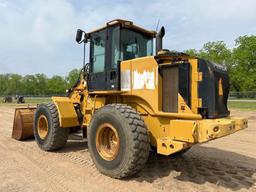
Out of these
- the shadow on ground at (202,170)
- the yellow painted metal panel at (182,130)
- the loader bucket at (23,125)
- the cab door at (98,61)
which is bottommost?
the shadow on ground at (202,170)

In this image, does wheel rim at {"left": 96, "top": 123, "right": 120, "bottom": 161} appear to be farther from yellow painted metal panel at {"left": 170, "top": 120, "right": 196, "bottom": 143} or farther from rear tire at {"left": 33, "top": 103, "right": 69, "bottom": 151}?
rear tire at {"left": 33, "top": 103, "right": 69, "bottom": 151}

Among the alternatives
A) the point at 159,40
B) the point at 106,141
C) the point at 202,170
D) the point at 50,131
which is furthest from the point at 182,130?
the point at 50,131

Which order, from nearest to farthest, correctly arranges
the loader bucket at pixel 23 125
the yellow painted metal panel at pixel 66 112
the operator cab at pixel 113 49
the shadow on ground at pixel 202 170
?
1. the shadow on ground at pixel 202 170
2. the operator cab at pixel 113 49
3. the yellow painted metal panel at pixel 66 112
4. the loader bucket at pixel 23 125

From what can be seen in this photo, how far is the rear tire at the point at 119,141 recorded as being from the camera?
5.11 m

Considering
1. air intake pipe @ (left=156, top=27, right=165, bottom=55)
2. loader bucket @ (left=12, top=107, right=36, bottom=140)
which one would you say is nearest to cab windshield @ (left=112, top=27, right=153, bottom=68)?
air intake pipe @ (left=156, top=27, right=165, bottom=55)

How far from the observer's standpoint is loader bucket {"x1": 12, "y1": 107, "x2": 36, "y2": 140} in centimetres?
927

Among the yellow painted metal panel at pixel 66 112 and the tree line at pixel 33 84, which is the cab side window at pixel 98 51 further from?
the tree line at pixel 33 84

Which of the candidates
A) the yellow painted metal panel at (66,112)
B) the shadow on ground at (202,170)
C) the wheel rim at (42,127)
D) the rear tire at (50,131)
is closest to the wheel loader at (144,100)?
the yellow painted metal panel at (66,112)

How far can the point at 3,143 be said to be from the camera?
29.2 feet

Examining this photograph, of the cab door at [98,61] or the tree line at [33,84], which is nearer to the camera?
the cab door at [98,61]

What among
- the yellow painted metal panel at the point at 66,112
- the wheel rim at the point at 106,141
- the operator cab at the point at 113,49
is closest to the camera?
the wheel rim at the point at 106,141

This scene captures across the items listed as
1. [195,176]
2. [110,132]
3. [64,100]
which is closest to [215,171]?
[195,176]

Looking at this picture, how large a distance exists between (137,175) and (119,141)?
74cm

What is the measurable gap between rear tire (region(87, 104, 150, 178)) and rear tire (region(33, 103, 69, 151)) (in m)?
1.72
